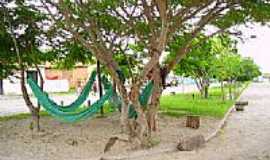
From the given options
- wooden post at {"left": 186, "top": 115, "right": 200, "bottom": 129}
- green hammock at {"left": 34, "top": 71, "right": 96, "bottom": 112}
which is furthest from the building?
wooden post at {"left": 186, "top": 115, "right": 200, "bottom": 129}

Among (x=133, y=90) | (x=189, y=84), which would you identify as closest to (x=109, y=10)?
(x=133, y=90)

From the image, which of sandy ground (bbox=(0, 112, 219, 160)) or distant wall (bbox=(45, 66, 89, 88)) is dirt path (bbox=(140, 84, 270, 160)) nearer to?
sandy ground (bbox=(0, 112, 219, 160))

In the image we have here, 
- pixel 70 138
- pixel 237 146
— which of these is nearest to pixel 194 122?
pixel 237 146

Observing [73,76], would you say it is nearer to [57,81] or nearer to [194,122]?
[57,81]

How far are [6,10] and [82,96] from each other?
295 centimetres

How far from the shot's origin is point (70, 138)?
10094 millimetres

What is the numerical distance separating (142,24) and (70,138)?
3437mm

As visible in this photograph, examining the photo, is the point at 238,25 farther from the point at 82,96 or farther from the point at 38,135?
the point at 38,135

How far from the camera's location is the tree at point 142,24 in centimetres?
888

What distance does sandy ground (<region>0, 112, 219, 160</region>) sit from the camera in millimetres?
8414

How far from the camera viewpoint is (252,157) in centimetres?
808

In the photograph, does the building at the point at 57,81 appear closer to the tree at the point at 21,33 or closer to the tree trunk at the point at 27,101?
the tree at the point at 21,33

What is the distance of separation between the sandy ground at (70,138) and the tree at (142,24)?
0.69 metres

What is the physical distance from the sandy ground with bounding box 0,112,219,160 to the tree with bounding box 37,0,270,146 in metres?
0.69
